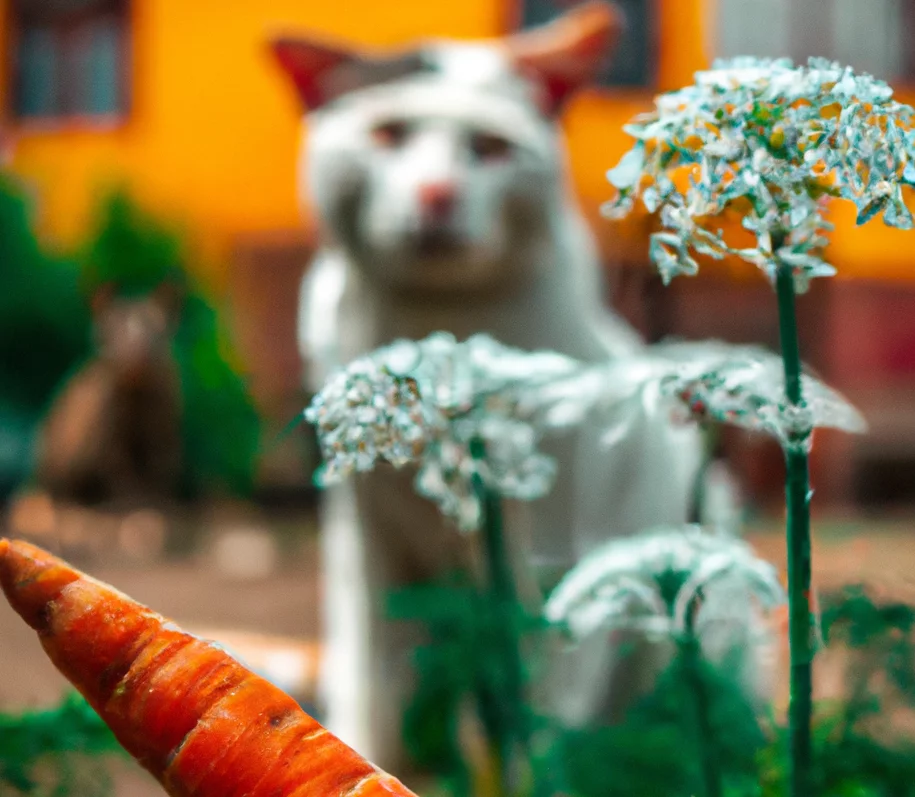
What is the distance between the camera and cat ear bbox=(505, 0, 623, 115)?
4.29ft

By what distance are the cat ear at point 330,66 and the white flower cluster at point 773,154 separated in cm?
93

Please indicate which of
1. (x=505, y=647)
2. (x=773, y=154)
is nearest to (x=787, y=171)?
(x=773, y=154)

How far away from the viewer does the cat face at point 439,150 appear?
4.00ft

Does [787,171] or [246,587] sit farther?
[246,587]

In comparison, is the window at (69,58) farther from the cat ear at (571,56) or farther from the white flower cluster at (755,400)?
the white flower cluster at (755,400)

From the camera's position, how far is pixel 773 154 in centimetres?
41

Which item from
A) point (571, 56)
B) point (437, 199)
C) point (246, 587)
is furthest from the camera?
point (246, 587)

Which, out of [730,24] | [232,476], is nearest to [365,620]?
[232,476]

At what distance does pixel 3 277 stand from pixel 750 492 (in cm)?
275

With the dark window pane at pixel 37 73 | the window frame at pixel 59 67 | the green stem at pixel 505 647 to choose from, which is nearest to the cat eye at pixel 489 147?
the green stem at pixel 505 647

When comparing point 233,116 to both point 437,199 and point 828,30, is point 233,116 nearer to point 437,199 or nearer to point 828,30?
point 828,30

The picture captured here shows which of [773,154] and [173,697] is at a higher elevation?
[773,154]

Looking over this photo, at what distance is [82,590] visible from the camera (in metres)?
0.47

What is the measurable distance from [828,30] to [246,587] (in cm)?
326
